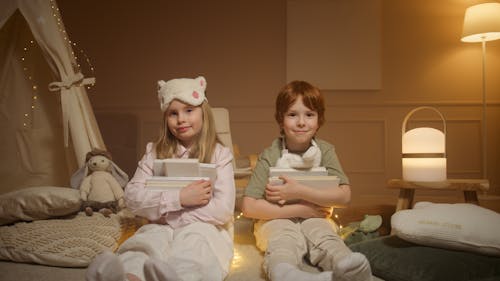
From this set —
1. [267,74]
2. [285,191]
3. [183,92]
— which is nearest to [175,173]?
[183,92]

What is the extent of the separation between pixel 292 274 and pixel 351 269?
0.53ft

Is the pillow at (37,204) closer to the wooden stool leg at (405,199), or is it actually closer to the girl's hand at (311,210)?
the girl's hand at (311,210)

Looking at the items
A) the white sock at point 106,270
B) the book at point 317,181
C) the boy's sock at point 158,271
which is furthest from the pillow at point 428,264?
the white sock at point 106,270

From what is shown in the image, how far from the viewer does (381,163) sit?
3.84 meters

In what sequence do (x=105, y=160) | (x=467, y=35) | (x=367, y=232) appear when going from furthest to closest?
(x=467, y=35), (x=105, y=160), (x=367, y=232)

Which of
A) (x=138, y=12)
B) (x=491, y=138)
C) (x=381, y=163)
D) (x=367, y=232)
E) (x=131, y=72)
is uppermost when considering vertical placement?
(x=138, y=12)

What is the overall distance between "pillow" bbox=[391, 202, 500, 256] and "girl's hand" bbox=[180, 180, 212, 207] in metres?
0.70

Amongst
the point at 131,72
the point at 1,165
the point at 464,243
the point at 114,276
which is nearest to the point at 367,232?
the point at 464,243

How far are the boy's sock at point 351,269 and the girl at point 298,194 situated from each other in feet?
1.00

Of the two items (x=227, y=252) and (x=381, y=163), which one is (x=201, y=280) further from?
(x=381, y=163)

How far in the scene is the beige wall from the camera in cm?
373

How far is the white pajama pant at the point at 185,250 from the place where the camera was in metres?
1.09

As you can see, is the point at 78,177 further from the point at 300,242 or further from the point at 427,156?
the point at 427,156

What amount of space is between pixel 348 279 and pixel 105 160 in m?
1.42
